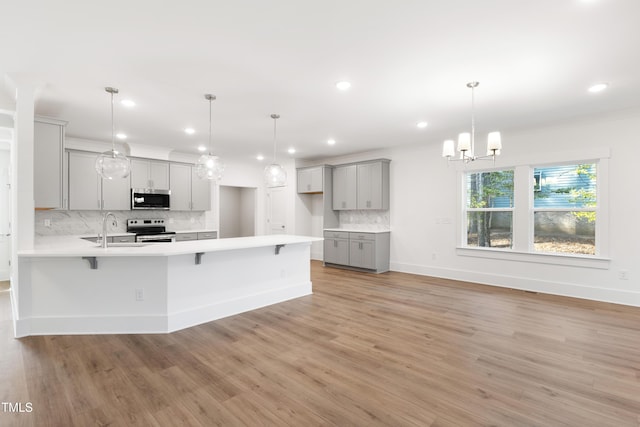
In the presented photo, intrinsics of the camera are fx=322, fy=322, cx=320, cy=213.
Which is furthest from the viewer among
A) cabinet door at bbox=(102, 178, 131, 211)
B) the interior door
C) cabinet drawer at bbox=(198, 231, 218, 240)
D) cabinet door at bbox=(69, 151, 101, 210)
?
the interior door

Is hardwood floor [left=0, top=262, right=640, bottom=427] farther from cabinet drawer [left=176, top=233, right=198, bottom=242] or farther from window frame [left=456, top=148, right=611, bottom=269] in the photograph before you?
cabinet drawer [left=176, top=233, right=198, bottom=242]

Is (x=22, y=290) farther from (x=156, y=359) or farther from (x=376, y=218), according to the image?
(x=376, y=218)

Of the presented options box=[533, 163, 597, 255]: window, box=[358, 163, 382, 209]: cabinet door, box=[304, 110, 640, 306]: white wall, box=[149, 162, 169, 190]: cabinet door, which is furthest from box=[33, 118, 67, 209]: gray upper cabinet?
box=[533, 163, 597, 255]: window

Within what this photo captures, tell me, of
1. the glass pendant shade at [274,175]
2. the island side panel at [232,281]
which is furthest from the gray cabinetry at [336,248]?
the glass pendant shade at [274,175]

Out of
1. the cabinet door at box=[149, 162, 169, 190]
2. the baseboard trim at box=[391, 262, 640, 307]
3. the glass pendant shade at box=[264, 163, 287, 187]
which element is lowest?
the baseboard trim at box=[391, 262, 640, 307]

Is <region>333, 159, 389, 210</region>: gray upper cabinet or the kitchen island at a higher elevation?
<region>333, 159, 389, 210</region>: gray upper cabinet

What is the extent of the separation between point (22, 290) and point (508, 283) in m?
6.35

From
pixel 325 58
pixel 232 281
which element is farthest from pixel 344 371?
pixel 325 58

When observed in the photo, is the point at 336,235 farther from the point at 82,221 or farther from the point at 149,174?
the point at 82,221

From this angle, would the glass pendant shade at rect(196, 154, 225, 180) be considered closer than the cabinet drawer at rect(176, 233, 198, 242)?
Yes

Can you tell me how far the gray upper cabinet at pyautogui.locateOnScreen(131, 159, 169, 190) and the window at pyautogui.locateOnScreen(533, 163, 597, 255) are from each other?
6658 millimetres

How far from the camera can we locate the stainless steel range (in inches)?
228

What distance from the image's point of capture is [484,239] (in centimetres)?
569

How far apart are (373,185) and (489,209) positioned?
2196 millimetres
